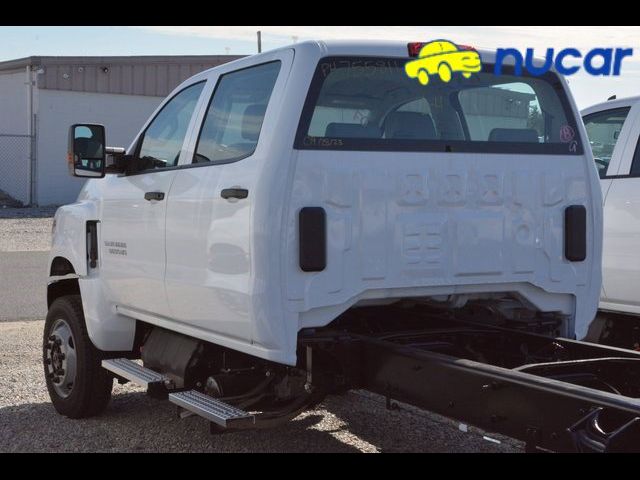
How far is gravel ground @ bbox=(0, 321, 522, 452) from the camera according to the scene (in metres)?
5.86

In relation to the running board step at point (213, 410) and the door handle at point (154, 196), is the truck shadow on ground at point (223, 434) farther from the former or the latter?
the door handle at point (154, 196)

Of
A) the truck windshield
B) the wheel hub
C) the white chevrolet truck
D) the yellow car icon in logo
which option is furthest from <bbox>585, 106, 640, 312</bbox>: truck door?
the wheel hub

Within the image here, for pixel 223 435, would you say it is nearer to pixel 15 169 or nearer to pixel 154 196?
pixel 154 196

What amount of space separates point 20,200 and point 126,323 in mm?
23490

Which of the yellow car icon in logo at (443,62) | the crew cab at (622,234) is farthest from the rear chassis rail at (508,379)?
the crew cab at (622,234)

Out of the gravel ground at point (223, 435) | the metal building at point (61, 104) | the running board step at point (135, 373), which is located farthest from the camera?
the metal building at point (61, 104)

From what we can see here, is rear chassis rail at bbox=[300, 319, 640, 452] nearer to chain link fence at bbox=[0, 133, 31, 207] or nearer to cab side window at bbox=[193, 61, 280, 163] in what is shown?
cab side window at bbox=[193, 61, 280, 163]

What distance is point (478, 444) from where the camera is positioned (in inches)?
233

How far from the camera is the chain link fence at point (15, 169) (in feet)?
91.8

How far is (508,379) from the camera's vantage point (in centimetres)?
383

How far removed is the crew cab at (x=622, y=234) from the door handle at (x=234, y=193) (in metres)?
3.25

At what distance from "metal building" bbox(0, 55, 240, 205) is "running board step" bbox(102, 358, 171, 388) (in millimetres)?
22584
